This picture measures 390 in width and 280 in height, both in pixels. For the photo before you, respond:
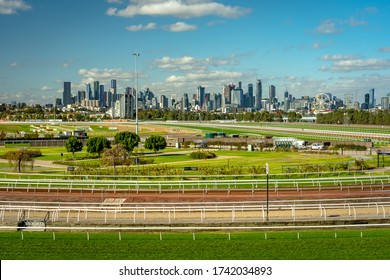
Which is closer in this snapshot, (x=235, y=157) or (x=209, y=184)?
(x=209, y=184)

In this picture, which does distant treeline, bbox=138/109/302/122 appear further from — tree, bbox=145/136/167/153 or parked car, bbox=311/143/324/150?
tree, bbox=145/136/167/153

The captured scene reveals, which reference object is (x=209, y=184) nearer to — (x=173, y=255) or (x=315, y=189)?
(x=315, y=189)

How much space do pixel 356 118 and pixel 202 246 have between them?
125 m

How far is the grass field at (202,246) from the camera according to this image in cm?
1534

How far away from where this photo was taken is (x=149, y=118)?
187500 millimetres

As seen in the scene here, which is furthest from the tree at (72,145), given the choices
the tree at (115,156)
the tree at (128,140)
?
the tree at (115,156)

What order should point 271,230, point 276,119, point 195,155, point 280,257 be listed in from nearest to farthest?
point 280,257, point 271,230, point 195,155, point 276,119

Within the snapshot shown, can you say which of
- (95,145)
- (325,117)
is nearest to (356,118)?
(325,117)

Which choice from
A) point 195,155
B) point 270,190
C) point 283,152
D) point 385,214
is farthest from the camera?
point 283,152

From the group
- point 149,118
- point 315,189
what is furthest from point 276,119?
point 315,189

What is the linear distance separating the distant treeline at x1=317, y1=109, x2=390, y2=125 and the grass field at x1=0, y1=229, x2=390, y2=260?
110m

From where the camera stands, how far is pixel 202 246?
53.7 ft
